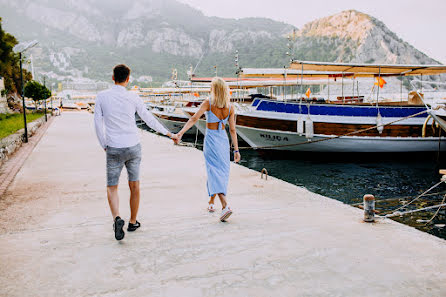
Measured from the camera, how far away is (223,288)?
112 inches

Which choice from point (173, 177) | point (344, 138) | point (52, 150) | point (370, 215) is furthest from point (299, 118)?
point (370, 215)

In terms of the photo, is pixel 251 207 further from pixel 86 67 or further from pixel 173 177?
pixel 86 67

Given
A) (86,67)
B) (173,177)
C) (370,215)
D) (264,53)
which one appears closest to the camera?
(370,215)

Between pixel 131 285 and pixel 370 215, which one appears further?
pixel 370 215

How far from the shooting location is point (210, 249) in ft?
11.9

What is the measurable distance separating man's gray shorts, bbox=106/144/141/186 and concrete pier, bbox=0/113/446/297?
702 mm

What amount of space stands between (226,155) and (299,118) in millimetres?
9808

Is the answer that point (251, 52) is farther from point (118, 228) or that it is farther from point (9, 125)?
point (118, 228)

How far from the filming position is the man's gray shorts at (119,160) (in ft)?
12.5

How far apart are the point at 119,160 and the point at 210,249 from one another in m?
1.33

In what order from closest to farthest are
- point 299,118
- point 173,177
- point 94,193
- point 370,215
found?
point 370,215 < point 94,193 < point 173,177 < point 299,118

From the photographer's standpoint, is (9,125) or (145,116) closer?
(145,116)

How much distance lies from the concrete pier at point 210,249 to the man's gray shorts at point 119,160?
27.7 inches

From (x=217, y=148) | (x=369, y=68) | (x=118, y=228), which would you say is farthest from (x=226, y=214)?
(x=369, y=68)
